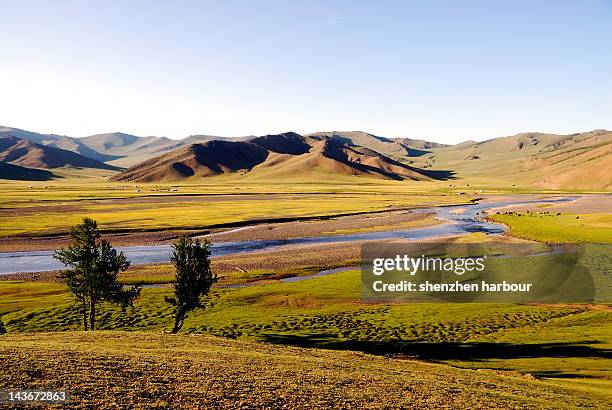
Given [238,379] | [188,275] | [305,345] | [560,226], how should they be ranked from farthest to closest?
[560,226], [188,275], [305,345], [238,379]

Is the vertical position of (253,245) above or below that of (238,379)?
below

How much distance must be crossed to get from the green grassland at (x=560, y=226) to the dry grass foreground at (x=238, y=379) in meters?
82.0

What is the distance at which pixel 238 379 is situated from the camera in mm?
20344

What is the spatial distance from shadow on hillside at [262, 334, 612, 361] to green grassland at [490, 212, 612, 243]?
2583 inches

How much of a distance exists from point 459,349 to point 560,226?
92883 millimetres

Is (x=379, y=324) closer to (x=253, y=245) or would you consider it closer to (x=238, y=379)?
(x=238, y=379)

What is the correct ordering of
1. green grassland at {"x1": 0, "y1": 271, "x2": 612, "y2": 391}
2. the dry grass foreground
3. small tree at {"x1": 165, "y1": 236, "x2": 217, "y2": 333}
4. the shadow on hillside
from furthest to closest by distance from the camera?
small tree at {"x1": 165, "y1": 236, "x2": 217, "y2": 333} → the shadow on hillside → green grassland at {"x1": 0, "y1": 271, "x2": 612, "y2": 391} → the dry grass foreground

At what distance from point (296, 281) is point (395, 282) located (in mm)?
15419

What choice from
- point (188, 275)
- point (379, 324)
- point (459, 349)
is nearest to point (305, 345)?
point (379, 324)

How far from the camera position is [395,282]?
222 ft

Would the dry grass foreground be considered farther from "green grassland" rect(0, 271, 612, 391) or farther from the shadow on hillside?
"green grassland" rect(0, 271, 612, 391)

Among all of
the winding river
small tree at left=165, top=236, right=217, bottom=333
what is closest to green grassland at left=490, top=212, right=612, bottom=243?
the winding river

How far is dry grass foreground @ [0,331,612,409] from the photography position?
17328 millimetres

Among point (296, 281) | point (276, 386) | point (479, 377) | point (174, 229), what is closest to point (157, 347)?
point (276, 386)
